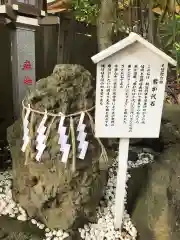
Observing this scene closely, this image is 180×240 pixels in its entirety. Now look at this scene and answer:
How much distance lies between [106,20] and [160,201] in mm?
1733

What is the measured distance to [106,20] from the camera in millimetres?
2748

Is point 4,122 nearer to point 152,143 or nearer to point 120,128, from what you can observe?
point 152,143

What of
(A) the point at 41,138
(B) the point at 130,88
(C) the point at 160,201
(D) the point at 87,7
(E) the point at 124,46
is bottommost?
(C) the point at 160,201

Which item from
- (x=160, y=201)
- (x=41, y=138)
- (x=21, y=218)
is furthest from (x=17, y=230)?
(x=160, y=201)

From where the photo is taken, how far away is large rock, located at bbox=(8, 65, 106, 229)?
6.45ft

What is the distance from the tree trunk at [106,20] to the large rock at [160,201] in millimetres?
1297

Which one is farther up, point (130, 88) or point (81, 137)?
point (130, 88)

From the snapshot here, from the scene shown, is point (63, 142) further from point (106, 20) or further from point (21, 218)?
point (106, 20)

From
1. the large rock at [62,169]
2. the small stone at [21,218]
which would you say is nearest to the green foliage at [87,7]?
the large rock at [62,169]

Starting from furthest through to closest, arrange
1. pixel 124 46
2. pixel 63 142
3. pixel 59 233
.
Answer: pixel 59 233
pixel 63 142
pixel 124 46

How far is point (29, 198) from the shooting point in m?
2.19

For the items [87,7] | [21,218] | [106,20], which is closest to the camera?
[21,218]

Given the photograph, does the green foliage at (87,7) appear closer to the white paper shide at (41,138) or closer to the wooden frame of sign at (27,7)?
the wooden frame of sign at (27,7)

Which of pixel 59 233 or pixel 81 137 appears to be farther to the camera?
pixel 59 233
